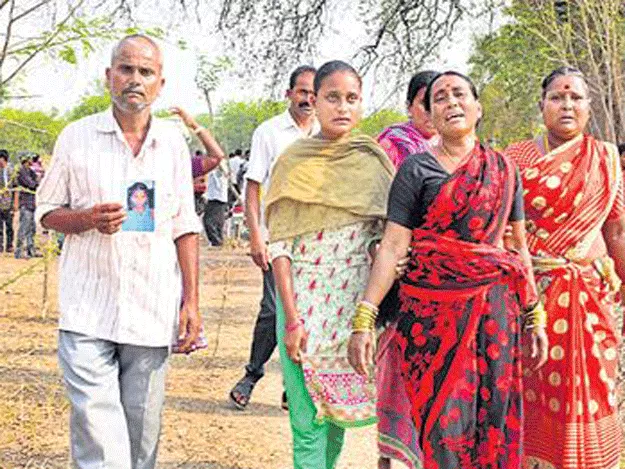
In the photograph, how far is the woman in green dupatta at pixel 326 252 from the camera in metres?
3.76

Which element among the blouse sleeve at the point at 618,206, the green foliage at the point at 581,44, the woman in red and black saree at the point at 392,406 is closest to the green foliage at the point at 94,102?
the woman in red and black saree at the point at 392,406

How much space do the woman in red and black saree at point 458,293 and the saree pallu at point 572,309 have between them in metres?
0.35

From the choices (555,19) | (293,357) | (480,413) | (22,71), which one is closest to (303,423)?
(293,357)

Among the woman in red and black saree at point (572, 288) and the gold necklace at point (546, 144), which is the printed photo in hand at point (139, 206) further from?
the gold necklace at point (546, 144)

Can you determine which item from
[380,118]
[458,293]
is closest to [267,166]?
[458,293]

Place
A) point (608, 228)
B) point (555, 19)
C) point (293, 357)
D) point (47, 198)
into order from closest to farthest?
point (47, 198) → point (293, 357) → point (608, 228) → point (555, 19)

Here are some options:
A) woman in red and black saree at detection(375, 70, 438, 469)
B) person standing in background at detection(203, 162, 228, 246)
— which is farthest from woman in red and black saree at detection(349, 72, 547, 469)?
person standing in background at detection(203, 162, 228, 246)

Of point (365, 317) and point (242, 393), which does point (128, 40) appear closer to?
point (365, 317)

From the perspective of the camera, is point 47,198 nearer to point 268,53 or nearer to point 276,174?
point 276,174

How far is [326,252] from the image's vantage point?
149 inches

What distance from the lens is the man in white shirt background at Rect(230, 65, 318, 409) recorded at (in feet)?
17.2

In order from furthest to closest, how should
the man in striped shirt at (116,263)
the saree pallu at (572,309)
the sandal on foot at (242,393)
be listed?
the sandal on foot at (242,393), the saree pallu at (572,309), the man in striped shirt at (116,263)

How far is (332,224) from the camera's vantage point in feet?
12.4

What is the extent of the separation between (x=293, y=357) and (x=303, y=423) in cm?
26
